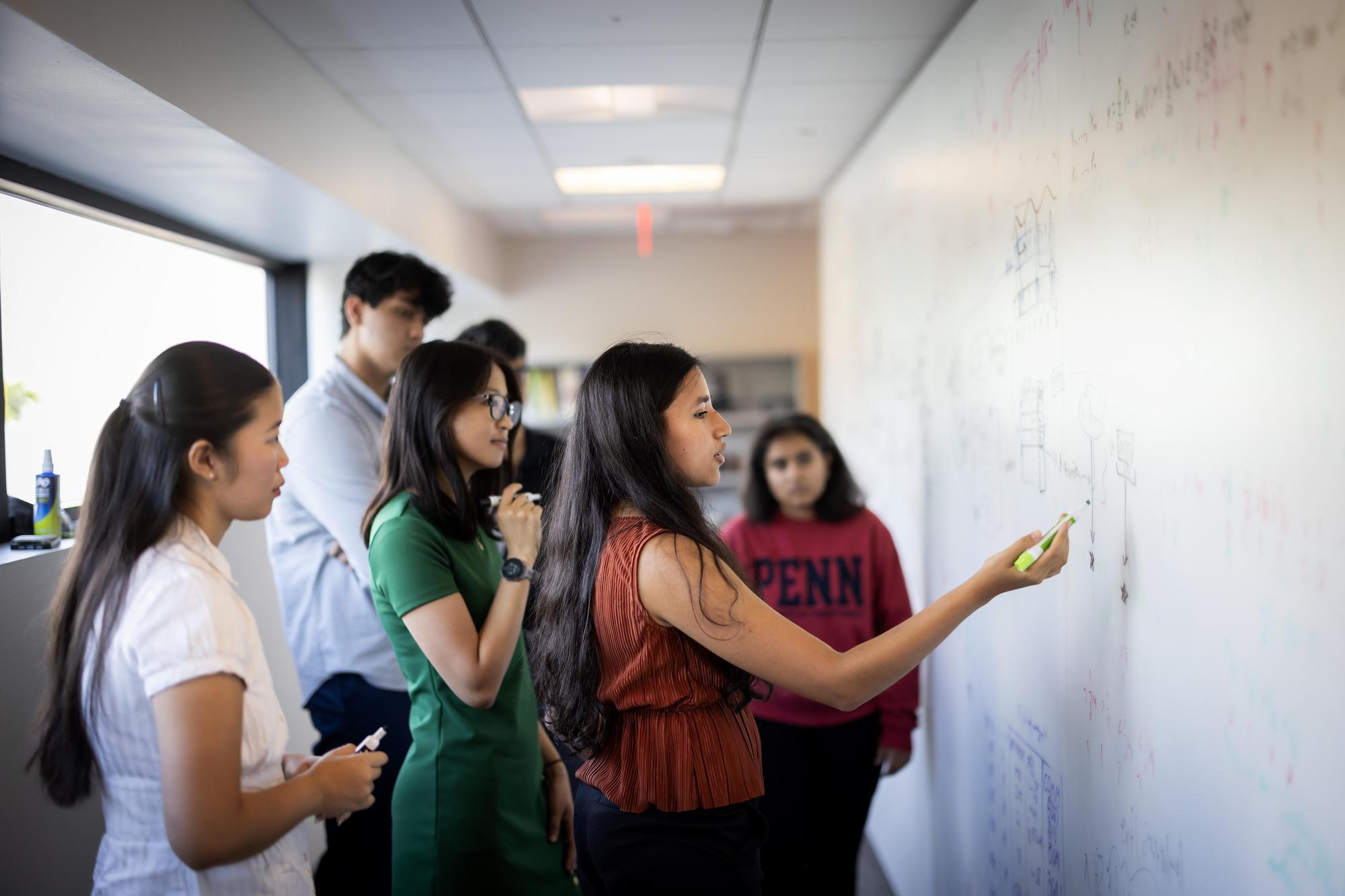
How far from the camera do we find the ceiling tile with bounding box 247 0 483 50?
7.55 feet

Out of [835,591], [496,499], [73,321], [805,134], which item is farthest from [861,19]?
[73,321]

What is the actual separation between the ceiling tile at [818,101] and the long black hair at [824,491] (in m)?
1.11

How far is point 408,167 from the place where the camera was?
384cm

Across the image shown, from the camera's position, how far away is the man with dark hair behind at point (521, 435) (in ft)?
9.42

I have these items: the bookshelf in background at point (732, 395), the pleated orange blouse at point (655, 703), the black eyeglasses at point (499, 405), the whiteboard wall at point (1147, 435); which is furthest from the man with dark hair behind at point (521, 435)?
the bookshelf in background at point (732, 395)

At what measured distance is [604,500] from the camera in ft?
4.74

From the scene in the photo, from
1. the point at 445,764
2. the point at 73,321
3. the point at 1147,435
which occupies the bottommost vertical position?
the point at 445,764

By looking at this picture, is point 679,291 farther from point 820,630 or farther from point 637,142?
point 820,630

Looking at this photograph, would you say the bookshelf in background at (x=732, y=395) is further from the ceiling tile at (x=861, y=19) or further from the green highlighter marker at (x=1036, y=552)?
the green highlighter marker at (x=1036, y=552)

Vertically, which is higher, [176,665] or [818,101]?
[818,101]

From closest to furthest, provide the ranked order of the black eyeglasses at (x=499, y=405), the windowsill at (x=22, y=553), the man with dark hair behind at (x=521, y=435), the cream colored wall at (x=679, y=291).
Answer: the black eyeglasses at (x=499, y=405), the windowsill at (x=22, y=553), the man with dark hair behind at (x=521, y=435), the cream colored wall at (x=679, y=291)

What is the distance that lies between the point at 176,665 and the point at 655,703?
63 centimetres

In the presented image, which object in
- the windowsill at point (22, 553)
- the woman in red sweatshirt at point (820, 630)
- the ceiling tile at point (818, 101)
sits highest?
the ceiling tile at point (818, 101)

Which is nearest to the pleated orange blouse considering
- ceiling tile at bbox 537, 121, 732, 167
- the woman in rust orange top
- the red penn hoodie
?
the woman in rust orange top
